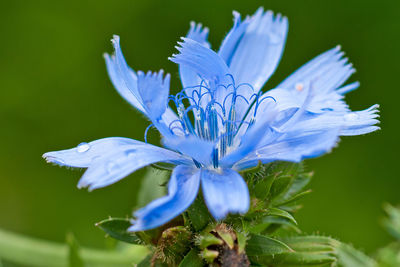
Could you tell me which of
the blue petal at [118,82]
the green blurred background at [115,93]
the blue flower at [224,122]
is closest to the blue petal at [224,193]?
the blue flower at [224,122]

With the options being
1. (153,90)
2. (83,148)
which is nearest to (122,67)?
(153,90)

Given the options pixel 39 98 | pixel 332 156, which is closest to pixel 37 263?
pixel 39 98

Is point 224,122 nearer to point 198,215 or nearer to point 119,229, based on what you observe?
point 198,215

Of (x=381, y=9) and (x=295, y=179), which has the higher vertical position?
(x=381, y=9)

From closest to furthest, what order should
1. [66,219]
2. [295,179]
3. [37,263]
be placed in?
[295,179]
[37,263]
[66,219]

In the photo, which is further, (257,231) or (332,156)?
(332,156)

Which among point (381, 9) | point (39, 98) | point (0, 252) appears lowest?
point (0, 252)

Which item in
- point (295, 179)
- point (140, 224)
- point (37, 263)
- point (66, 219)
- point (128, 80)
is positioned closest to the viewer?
point (140, 224)

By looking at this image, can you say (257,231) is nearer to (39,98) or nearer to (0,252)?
(0,252)
